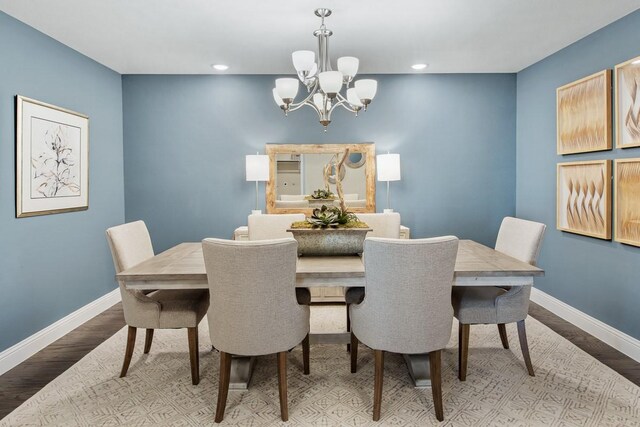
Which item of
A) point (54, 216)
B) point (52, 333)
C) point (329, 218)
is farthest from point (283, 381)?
point (54, 216)

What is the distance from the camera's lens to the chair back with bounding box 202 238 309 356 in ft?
6.25

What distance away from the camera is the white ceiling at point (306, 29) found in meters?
2.73

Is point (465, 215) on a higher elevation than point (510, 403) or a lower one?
higher

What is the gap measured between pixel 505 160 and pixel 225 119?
3124 mm

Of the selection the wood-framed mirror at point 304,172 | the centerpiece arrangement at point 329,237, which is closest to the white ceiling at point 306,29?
the wood-framed mirror at point 304,172

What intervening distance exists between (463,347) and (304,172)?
2.59 meters

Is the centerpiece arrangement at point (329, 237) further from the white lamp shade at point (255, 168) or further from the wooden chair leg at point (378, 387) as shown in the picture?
the white lamp shade at point (255, 168)

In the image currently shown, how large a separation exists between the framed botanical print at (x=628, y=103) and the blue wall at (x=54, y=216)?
14.1 feet

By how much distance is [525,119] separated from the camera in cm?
432

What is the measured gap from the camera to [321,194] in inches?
174

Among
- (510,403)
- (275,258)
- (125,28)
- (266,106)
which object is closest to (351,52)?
(266,106)

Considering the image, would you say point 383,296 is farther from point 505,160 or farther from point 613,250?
point 505,160

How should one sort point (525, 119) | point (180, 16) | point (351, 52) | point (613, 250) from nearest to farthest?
point (180, 16), point (613, 250), point (351, 52), point (525, 119)

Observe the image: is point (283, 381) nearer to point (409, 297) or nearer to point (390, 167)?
point (409, 297)
